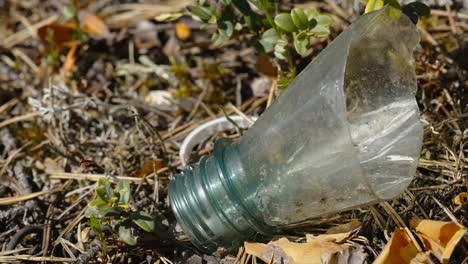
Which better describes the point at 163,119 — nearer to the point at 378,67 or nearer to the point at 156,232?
the point at 156,232

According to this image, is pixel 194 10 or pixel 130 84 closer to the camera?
pixel 194 10

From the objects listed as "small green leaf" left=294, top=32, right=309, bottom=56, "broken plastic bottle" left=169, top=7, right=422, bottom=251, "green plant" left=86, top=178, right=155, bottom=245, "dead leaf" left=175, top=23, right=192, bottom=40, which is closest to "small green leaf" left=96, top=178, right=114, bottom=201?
"green plant" left=86, top=178, right=155, bottom=245

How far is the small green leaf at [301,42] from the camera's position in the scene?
8.00ft

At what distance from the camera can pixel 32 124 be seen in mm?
3076

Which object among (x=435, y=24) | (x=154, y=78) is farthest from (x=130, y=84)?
(x=435, y=24)

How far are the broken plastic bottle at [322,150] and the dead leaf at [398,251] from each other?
18 cm

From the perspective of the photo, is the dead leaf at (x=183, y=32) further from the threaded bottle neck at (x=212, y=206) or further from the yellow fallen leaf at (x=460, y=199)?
the yellow fallen leaf at (x=460, y=199)

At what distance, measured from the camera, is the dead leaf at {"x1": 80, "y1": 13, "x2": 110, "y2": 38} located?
3.51m

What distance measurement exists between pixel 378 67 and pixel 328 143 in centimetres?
48

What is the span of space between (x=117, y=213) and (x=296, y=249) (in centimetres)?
67

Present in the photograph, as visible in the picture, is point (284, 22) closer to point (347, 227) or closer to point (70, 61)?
point (347, 227)

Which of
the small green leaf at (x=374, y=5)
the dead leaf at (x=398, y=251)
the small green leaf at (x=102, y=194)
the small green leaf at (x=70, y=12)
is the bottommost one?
the dead leaf at (x=398, y=251)

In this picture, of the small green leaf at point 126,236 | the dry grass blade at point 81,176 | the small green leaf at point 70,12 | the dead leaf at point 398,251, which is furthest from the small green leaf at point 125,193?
the small green leaf at point 70,12

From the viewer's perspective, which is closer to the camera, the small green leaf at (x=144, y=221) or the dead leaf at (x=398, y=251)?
the dead leaf at (x=398, y=251)
